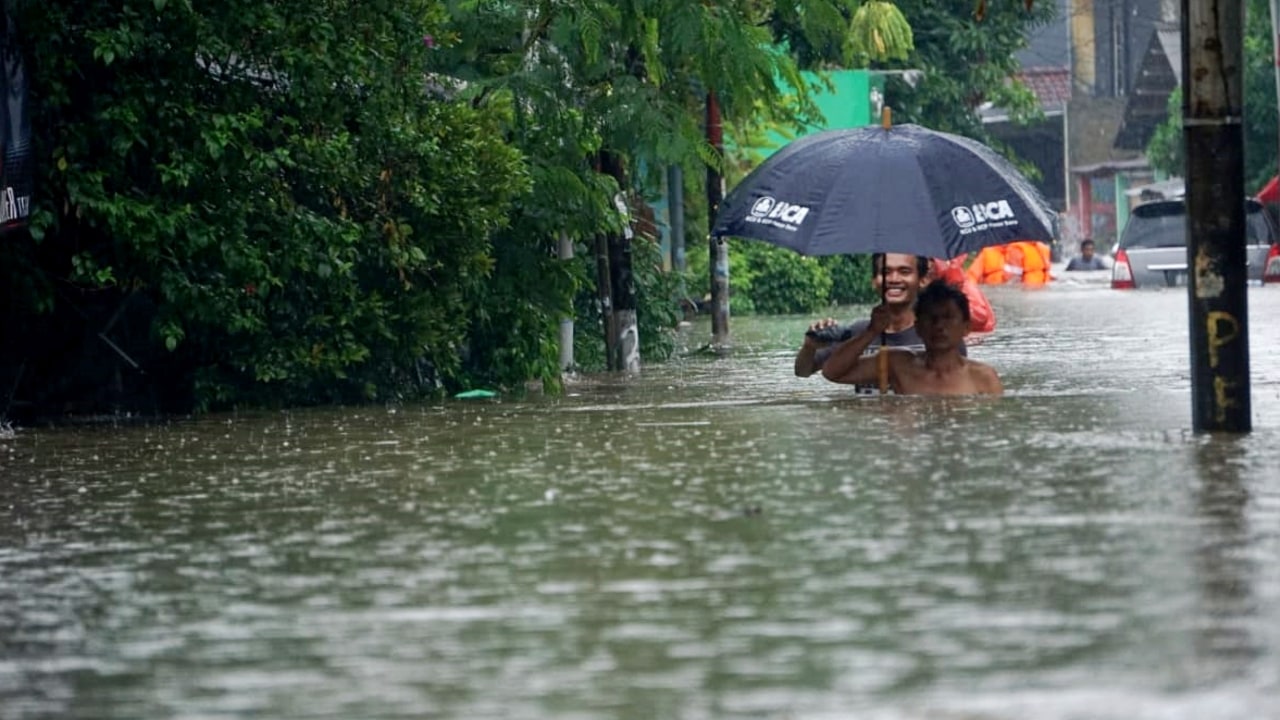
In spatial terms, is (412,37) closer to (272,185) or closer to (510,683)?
(272,185)

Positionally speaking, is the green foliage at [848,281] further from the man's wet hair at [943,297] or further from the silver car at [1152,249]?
the man's wet hair at [943,297]

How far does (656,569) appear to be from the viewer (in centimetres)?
762

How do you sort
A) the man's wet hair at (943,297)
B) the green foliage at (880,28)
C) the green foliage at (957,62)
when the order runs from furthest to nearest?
the green foliage at (957,62), the green foliage at (880,28), the man's wet hair at (943,297)

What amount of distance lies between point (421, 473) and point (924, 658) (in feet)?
16.0

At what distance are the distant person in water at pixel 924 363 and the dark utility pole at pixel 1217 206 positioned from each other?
6.90ft

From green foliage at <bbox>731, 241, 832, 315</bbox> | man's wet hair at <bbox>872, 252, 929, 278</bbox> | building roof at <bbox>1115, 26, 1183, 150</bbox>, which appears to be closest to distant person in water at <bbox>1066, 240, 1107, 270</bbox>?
building roof at <bbox>1115, 26, 1183, 150</bbox>

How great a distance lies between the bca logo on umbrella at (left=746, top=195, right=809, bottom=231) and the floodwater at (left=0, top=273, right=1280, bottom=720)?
99 cm

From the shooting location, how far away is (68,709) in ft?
19.1

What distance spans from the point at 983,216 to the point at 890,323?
0.78 m

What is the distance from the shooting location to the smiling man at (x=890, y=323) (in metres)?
13.7

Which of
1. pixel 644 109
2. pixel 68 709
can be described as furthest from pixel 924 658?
pixel 644 109

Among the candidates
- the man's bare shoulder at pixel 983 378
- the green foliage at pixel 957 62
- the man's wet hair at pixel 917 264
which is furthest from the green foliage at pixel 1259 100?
the man's bare shoulder at pixel 983 378

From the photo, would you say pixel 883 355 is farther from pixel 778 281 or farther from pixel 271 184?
pixel 778 281

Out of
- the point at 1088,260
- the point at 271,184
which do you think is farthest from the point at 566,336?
the point at 1088,260
